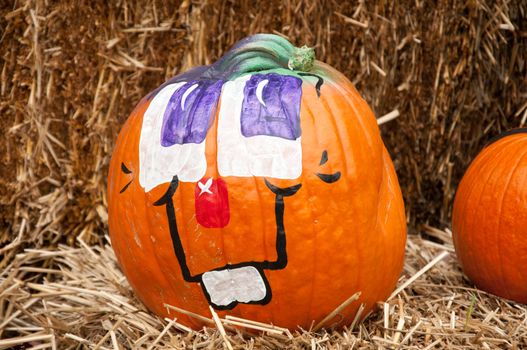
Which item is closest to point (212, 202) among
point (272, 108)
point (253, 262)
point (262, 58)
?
point (253, 262)

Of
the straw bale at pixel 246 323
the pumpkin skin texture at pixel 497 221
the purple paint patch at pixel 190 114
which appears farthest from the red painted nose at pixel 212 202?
the pumpkin skin texture at pixel 497 221

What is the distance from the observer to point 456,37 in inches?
109

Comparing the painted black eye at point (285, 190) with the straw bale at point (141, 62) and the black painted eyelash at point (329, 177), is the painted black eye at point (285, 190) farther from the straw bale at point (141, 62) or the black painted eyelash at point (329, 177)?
the straw bale at point (141, 62)

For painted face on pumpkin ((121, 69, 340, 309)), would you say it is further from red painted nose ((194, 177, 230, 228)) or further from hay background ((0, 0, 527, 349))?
hay background ((0, 0, 527, 349))

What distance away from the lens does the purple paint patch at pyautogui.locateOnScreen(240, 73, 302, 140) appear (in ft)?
5.47

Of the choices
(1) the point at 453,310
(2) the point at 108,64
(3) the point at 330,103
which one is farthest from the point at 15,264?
(1) the point at 453,310

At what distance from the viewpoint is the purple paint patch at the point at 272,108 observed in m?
1.67

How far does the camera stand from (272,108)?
66.6 inches

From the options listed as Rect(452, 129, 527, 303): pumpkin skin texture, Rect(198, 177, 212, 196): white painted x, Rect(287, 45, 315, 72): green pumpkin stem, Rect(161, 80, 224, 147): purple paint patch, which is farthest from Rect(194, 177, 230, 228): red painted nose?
Rect(452, 129, 527, 303): pumpkin skin texture

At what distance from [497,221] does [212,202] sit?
1029 mm

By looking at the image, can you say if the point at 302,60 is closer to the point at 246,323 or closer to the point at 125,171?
the point at 125,171

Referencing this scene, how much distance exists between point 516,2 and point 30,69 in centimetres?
209

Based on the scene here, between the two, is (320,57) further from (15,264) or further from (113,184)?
(15,264)

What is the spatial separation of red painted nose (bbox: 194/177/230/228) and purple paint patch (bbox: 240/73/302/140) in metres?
0.16
